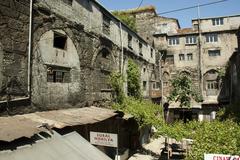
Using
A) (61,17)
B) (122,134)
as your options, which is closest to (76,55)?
(61,17)

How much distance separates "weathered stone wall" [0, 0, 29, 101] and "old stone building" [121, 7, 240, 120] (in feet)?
101

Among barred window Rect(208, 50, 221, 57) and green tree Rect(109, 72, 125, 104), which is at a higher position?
barred window Rect(208, 50, 221, 57)

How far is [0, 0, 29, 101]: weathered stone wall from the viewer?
1049 centimetres

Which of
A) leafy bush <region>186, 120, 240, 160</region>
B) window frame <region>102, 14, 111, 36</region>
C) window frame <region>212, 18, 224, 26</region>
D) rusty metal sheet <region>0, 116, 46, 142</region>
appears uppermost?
window frame <region>212, 18, 224, 26</region>

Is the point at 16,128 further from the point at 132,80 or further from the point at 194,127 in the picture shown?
the point at 132,80

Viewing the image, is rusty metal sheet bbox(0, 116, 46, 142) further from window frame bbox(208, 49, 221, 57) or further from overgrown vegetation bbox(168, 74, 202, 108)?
window frame bbox(208, 49, 221, 57)

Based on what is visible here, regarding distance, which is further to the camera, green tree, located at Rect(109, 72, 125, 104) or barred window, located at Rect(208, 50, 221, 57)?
barred window, located at Rect(208, 50, 221, 57)

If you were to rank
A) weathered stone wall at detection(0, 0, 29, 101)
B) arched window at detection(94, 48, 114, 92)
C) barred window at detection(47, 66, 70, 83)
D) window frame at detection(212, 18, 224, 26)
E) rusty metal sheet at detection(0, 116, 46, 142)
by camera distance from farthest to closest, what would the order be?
window frame at detection(212, 18, 224, 26), arched window at detection(94, 48, 114, 92), barred window at detection(47, 66, 70, 83), weathered stone wall at detection(0, 0, 29, 101), rusty metal sheet at detection(0, 116, 46, 142)

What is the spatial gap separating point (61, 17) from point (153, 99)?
67.5 feet

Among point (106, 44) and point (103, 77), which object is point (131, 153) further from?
point (106, 44)

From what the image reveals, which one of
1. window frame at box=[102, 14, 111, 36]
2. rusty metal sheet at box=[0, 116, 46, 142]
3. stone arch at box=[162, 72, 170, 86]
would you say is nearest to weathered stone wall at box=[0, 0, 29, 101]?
rusty metal sheet at box=[0, 116, 46, 142]

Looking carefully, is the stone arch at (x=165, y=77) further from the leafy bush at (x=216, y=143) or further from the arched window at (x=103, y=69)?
the leafy bush at (x=216, y=143)

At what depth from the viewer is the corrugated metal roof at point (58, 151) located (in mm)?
7480

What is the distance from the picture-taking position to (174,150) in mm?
21609
